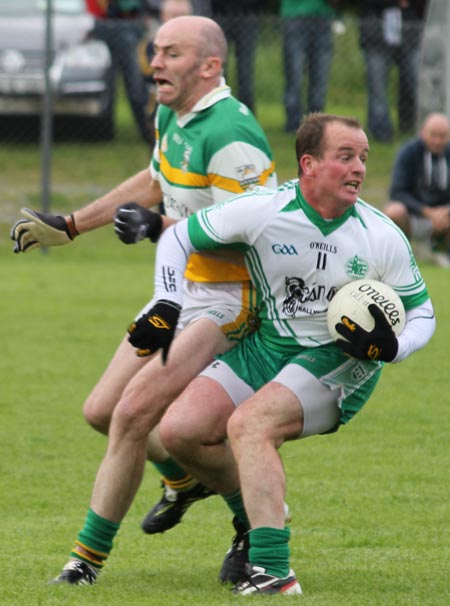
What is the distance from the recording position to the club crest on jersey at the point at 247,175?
6188 millimetres

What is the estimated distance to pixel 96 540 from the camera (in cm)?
581

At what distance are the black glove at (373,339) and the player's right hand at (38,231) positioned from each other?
163cm

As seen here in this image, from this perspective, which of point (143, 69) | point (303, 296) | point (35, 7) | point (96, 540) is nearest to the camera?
point (303, 296)

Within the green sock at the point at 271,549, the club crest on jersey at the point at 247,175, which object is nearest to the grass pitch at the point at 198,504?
the green sock at the point at 271,549

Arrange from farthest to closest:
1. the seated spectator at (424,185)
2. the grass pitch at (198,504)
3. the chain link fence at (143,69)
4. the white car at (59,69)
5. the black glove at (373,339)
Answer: the chain link fence at (143,69) → the white car at (59,69) → the seated spectator at (424,185) → the grass pitch at (198,504) → the black glove at (373,339)

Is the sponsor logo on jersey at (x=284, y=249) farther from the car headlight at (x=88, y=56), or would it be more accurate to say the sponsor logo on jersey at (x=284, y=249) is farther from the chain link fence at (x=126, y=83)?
the car headlight at (x=88, y=56)

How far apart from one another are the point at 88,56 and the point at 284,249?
12.2 metres

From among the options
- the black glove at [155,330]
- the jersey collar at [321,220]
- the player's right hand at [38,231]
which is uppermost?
the jersey collar at [321,220]

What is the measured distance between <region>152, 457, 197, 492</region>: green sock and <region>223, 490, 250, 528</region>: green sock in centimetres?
59

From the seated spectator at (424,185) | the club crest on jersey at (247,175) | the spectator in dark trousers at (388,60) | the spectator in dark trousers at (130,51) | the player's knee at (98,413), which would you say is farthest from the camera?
the spectator in dark trousers at (388,60)

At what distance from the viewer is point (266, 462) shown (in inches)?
212

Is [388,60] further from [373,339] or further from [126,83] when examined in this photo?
[373,339]

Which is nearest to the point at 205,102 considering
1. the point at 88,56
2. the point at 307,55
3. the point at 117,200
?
the point at 117,200

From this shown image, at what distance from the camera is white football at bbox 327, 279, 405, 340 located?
213 inches
